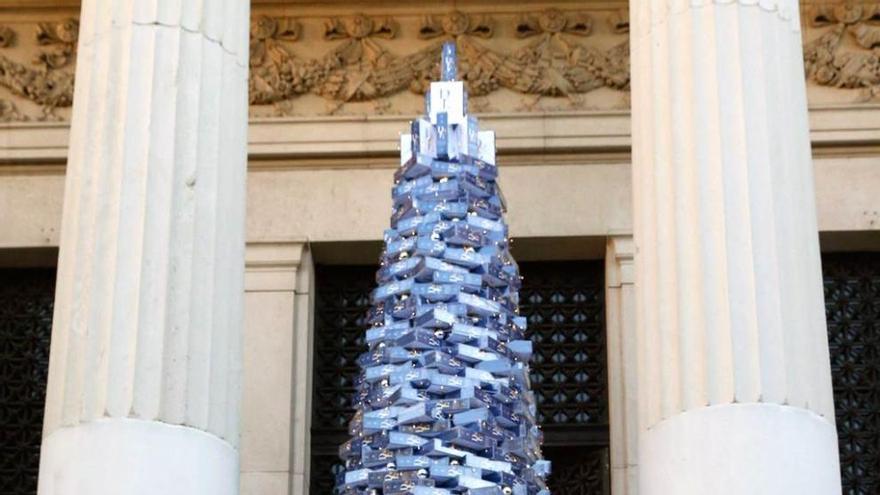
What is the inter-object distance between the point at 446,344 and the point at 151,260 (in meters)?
1.65

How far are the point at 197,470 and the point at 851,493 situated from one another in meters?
6.10

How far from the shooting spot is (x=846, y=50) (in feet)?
55.1

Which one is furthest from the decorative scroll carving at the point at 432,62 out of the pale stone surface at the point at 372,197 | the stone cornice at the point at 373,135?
the pale stone surface at the point at 372,197

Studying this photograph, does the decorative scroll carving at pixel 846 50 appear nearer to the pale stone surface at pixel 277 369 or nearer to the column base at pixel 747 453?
the pale stone surface at pixel 277 369

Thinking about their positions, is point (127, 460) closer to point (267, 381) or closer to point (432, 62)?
point (267, 381)

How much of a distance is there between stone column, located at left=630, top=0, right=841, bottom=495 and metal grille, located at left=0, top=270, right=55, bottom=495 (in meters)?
6.00

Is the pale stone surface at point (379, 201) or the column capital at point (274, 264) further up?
the pale stone surface at point (379, 201)

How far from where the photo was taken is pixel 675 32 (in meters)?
12.3

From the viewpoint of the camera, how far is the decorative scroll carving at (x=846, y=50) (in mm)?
16609

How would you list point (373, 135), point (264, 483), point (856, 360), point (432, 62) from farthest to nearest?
point (432, 62) < point (373, 135) < point (856, 360) < point (264, 483)

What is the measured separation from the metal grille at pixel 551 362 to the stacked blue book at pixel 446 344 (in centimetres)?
369

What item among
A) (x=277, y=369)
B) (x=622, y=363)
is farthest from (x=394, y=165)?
(x=622, y=363)

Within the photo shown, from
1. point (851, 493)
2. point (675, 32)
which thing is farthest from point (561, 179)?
point (675, 32)

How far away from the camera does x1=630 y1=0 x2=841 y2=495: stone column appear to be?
444 inches
